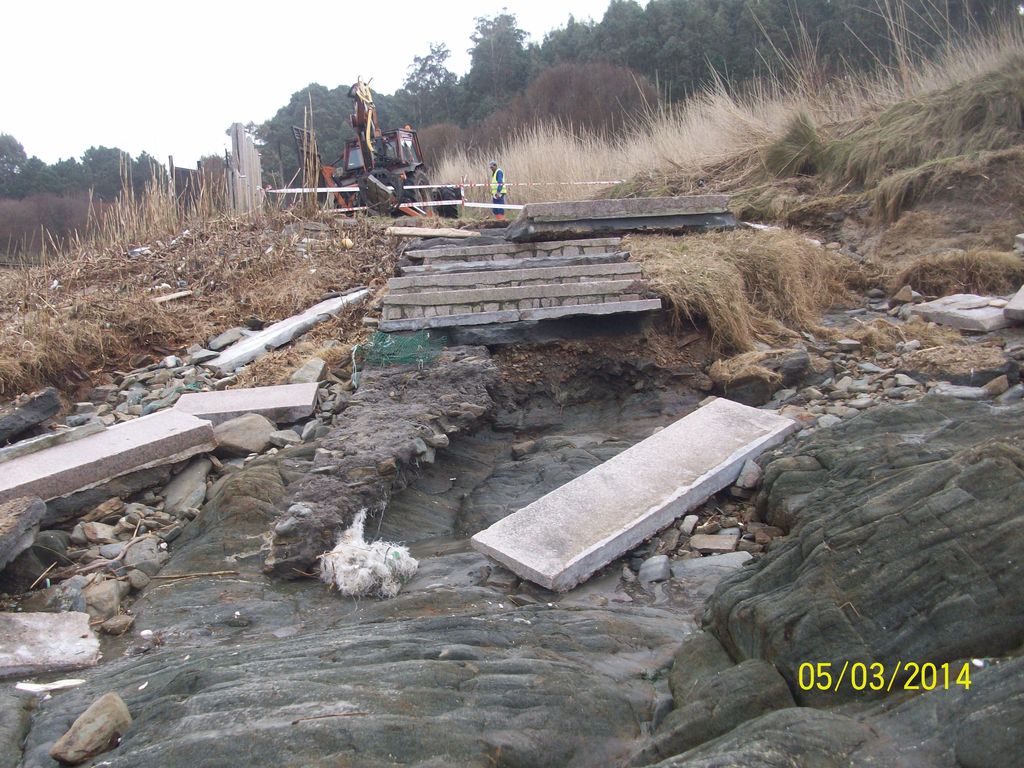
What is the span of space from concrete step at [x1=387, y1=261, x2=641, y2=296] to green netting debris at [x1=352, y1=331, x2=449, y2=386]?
1.89 feet

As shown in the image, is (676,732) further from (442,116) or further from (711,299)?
(442,116)

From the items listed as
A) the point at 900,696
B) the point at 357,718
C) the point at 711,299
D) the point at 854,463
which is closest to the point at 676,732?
the point at 900,696

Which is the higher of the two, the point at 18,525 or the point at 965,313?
the point at 965,313

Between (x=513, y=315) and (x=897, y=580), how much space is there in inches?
141

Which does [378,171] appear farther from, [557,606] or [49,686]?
[49,686]

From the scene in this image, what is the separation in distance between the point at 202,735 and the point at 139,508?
2.47 metres

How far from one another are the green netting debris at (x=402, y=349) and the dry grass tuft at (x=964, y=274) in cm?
385

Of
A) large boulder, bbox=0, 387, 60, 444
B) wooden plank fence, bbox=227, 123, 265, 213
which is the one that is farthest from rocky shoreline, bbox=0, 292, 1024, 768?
wooden plank fence, bbox=227, 123, 265, 213

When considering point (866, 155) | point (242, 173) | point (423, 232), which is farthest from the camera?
point (242, 173)

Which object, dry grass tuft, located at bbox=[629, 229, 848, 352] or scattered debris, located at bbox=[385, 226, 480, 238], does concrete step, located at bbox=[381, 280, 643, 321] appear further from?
scattered debris, located at bbox=[385, 226, 480, 238]

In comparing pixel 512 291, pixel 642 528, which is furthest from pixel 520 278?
pixel 642 528

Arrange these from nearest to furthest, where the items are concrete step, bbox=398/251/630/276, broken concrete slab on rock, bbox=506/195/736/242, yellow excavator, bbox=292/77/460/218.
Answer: concrete step, bbox=398/251/630/276 < broken concrete slab on rock, bbox=506/195/736/242 < yellow excavator, bbox=292/77/460/218

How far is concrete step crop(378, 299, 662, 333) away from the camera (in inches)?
205

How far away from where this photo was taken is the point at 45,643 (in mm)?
2791
